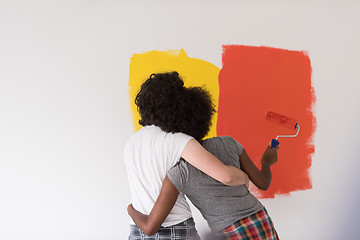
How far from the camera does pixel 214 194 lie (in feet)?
3.42

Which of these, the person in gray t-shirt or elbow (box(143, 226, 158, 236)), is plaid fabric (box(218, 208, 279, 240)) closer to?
the person in gray t-shirt

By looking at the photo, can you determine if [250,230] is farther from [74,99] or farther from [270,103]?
[74,99]

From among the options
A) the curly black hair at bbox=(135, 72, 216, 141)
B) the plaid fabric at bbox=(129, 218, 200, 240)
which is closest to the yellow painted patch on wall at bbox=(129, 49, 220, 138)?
the curly black hair at bbox=(135, 72, 216, 141)

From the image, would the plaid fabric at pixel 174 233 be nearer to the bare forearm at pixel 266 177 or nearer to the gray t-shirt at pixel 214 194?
the gray t-shirt at pixel 214 194

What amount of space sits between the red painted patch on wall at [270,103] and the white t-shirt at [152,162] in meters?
0.71

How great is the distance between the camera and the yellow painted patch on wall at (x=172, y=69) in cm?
166

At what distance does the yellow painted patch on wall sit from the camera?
1.66 metres

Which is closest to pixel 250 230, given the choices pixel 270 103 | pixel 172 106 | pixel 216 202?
pixel 216 202

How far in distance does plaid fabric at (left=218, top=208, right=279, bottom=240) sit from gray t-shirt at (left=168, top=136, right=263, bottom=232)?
0.6 inches

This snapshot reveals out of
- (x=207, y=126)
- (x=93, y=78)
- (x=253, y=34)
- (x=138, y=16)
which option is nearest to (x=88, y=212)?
(x=93, y=78)

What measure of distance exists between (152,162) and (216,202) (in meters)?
0.22

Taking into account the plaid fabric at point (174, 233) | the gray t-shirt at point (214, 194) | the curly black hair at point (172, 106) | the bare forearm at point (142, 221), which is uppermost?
the curly black hair at point (172, 106)

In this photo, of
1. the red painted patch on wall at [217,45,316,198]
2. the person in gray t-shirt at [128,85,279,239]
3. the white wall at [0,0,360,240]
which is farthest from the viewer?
the red painted patch on wall at [217,45,316,198]

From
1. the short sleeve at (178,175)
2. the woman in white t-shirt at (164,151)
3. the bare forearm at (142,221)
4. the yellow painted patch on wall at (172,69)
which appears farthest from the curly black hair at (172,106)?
the yellow painted patch on wall at (172,69)
